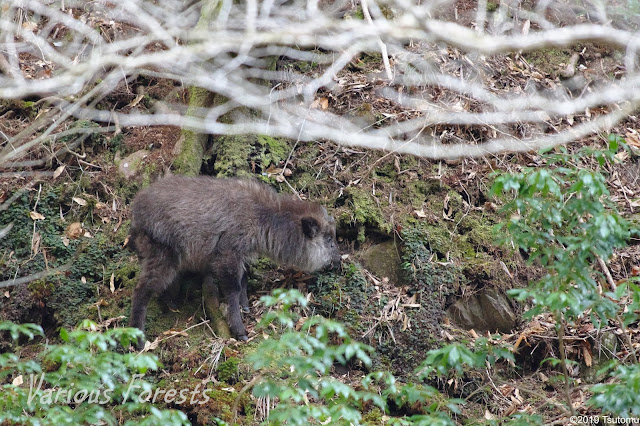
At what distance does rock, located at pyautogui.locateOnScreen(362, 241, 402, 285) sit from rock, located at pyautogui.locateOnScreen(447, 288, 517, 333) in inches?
25.6

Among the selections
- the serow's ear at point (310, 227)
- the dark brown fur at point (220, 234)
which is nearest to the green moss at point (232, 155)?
the dark brown fur at point (220, 234)

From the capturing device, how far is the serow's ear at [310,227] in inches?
271

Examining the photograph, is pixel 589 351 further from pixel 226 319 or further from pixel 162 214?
pixel 162 214

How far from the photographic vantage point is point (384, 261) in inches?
276

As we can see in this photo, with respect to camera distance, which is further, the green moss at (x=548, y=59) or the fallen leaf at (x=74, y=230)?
the green moss at (x=548, y=59)

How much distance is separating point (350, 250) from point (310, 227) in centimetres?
61

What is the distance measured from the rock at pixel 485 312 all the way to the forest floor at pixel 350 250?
0.02 meters

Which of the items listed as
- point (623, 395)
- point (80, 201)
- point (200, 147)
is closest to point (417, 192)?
point (200, 147)

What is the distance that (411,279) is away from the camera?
6754mm

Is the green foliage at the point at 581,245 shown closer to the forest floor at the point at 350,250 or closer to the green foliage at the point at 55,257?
the forest floor at the point at 350,250

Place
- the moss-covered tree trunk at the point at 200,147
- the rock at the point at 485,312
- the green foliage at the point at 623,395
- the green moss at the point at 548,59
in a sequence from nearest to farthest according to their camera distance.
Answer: the green foliage at the point at 623,395 < the rock at the point at 485,312 < the moss-covered tree trunk at the point at 200,147 < the green moss at the point at 548,59

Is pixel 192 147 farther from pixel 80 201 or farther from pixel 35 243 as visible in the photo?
pixel 35 243

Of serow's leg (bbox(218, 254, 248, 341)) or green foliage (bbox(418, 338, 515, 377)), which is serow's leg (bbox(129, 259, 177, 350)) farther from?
green foliage (bbox(418, 338, 515, 377))

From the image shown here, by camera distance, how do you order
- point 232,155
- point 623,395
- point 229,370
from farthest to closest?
point 232,155 → point 229,370 → point 623,395
